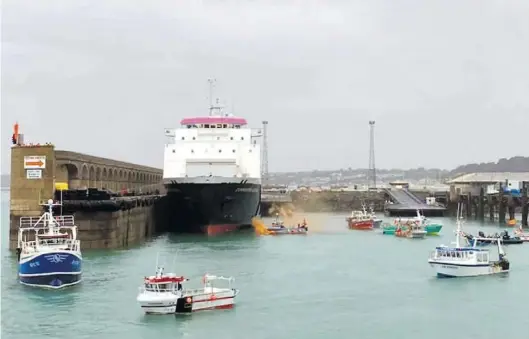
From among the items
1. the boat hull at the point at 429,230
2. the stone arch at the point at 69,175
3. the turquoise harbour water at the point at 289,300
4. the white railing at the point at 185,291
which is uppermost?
the stone arch at the point at 69,175

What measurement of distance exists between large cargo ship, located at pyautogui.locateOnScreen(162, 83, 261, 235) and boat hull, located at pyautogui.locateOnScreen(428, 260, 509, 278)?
25605 mm

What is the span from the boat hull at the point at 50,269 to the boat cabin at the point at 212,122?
4010 centimetres

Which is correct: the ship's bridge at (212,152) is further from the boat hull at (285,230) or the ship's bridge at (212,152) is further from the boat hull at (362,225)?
the boat hull at (362,225)

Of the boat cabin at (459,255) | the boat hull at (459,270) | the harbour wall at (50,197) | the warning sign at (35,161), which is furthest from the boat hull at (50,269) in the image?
the boat cabin at (459,255)

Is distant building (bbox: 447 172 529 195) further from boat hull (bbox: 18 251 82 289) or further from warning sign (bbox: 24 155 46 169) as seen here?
boat hull (bbox: 18 251 82 289)

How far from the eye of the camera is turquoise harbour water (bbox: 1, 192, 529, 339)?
2958 cm

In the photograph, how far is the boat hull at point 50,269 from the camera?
3656 centimetres

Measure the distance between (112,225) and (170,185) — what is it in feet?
56.4

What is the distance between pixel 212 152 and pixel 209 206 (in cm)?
Answer: 765

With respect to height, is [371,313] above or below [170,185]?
below

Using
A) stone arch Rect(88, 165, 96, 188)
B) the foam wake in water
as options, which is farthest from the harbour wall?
the foam wake in water

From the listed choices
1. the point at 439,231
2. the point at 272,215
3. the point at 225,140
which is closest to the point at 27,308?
the point at 225,140

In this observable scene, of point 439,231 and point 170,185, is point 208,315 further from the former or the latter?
point 439,231

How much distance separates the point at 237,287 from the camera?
126 feet
